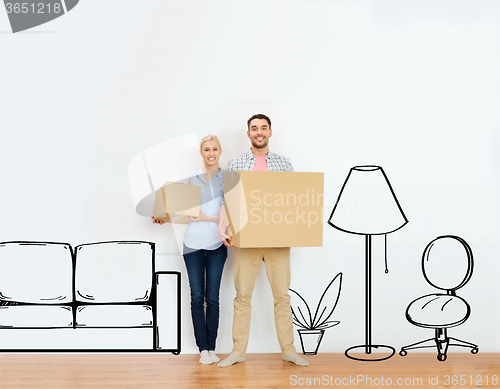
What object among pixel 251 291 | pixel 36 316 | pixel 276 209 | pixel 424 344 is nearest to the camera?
pixel 276 209

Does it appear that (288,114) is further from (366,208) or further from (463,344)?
(463,344)

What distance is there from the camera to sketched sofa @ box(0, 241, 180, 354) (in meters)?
2.49

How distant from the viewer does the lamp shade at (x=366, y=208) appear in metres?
2.62

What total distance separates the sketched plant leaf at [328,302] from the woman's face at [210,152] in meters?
1.06

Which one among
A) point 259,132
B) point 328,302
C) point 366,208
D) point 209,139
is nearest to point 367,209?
point 366,208

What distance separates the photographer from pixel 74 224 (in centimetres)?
257

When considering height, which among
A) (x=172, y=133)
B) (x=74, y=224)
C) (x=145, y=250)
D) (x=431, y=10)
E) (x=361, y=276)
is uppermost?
(x=431, y=10)

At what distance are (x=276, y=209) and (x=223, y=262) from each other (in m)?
0.48

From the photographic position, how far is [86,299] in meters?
2.51

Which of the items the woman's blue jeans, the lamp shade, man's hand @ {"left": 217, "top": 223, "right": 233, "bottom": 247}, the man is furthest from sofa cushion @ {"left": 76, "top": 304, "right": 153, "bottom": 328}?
the lamp shade

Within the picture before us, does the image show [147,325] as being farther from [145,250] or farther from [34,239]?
[34,239]

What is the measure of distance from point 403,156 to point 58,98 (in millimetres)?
2194

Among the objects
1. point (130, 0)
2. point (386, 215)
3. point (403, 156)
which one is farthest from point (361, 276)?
point (130, 0)

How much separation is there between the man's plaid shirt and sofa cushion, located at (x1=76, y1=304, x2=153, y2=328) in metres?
1.00
